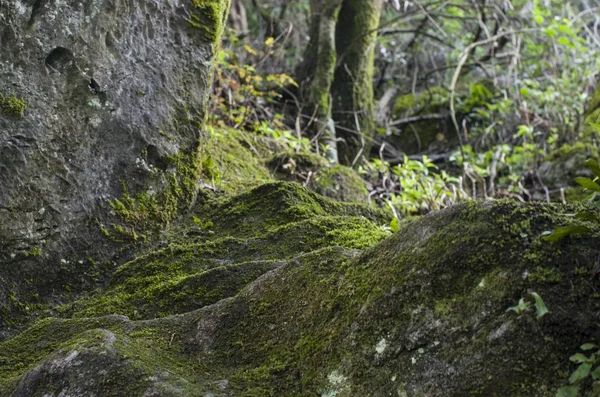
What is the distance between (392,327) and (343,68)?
252 inches

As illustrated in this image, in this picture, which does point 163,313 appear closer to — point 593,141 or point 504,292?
point 504,292

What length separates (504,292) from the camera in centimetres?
182

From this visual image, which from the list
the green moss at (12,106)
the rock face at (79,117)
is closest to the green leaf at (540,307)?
the rock face at (79,117)

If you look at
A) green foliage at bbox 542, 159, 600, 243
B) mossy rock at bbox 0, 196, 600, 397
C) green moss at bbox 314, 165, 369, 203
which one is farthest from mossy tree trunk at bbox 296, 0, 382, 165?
green foliage at bbox 542, 159, 600, 243

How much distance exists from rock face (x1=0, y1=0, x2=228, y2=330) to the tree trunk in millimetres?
4403

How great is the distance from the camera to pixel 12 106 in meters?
3.03

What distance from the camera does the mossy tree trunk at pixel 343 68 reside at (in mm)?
7723

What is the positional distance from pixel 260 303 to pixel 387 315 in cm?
51

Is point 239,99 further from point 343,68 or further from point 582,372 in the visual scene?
point 582,372

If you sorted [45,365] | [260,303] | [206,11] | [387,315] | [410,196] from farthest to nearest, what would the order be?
→ 1. [410,196]
2. [206,11]
3. [260,303]
4. [45,365]
5. [387,315]

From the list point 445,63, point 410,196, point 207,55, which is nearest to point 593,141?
point 410,196

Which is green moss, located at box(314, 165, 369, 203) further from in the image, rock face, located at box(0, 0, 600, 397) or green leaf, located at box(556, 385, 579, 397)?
green leaf, located at box(556, 385, 579, 397)

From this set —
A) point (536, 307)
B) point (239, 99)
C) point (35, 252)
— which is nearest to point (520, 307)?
point (536, 307)

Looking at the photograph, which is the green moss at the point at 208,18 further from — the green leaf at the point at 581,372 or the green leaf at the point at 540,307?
the green leaf at the point at 581,372
